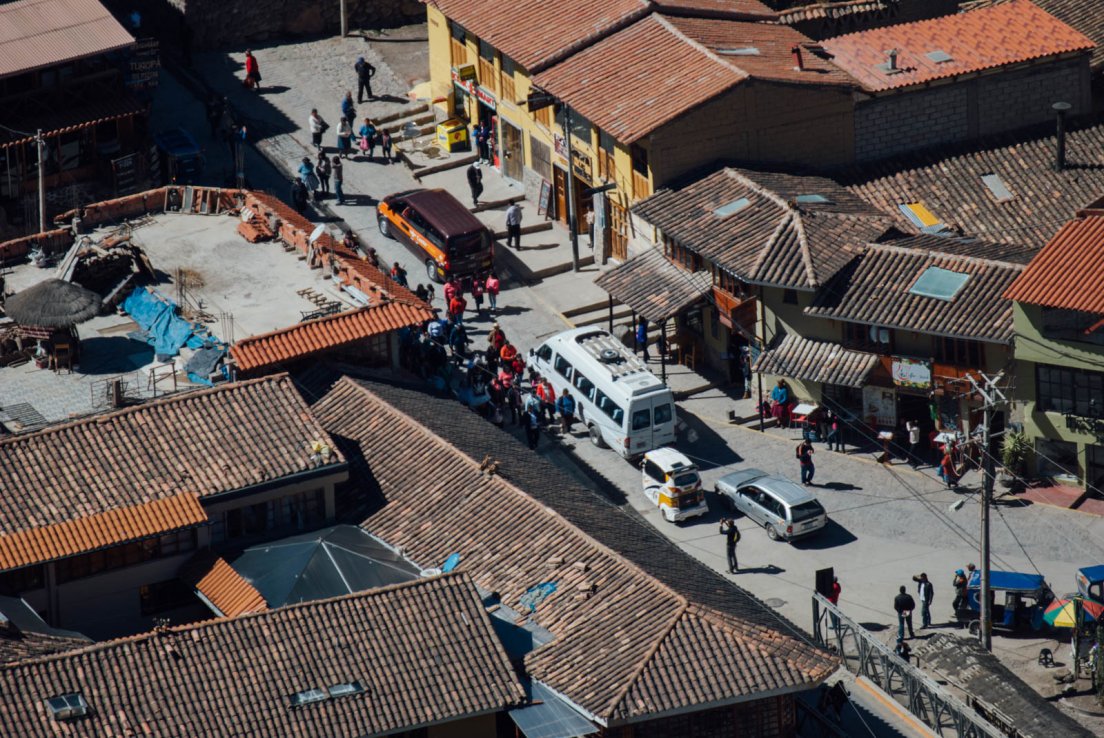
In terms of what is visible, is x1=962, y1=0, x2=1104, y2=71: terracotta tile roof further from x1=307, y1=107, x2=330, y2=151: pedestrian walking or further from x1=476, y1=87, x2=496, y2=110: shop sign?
x1=307, y1=107, x2=330, y2=151: pedestrian walking

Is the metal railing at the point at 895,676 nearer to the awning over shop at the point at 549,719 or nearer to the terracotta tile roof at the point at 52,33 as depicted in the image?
the awning over shop at the point at 549,719

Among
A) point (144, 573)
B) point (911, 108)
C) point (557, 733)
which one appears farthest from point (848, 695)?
point (911, 108)

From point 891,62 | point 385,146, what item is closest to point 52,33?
point 385,146

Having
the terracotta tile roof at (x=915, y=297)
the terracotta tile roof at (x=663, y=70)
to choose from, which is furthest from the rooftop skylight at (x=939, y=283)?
the terracotta tile roof at (x=663, y=70)

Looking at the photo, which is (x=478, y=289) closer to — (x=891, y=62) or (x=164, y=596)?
(x=891, y=62)

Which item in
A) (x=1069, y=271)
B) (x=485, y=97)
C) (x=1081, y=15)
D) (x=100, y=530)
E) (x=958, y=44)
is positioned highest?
(x=958, y=44)

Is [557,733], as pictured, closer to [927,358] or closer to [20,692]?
[20,692]
